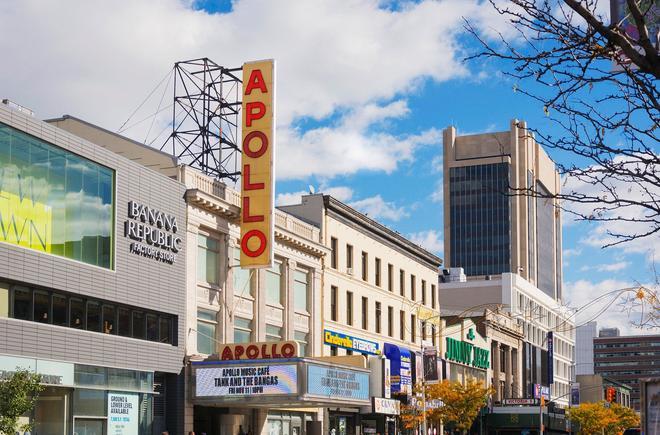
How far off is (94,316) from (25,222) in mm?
5032

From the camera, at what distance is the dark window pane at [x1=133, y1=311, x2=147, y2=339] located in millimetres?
38625

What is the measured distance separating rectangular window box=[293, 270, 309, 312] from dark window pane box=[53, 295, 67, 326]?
17.2 m

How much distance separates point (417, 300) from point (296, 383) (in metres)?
28.4

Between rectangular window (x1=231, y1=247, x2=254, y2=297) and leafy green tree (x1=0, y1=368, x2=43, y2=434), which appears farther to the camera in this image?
rectangular window (x1=231, y1=247, x2=254, y2=297)

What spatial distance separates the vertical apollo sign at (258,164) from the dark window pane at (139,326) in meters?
5.75

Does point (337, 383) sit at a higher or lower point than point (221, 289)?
lower

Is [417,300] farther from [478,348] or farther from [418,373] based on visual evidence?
[478,348]

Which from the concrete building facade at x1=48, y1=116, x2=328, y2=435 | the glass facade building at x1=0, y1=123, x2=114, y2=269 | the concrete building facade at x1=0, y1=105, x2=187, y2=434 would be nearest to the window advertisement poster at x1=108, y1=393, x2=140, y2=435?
the concrete building facade at x1=0, y1=105, x2=187, y2=434

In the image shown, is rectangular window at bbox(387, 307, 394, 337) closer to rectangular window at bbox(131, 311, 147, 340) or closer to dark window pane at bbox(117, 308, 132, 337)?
rectangular window at bbox(131, 311, 147, 340)

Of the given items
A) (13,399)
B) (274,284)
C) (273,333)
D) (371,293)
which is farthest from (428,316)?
(13,399)

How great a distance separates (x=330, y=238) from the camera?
5531 centimetres

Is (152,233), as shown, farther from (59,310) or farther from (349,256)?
(349,256)

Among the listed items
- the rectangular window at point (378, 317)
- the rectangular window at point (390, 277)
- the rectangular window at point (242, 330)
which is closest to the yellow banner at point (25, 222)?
the rectangular window at point (242, 330)

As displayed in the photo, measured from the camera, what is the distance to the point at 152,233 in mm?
39406
